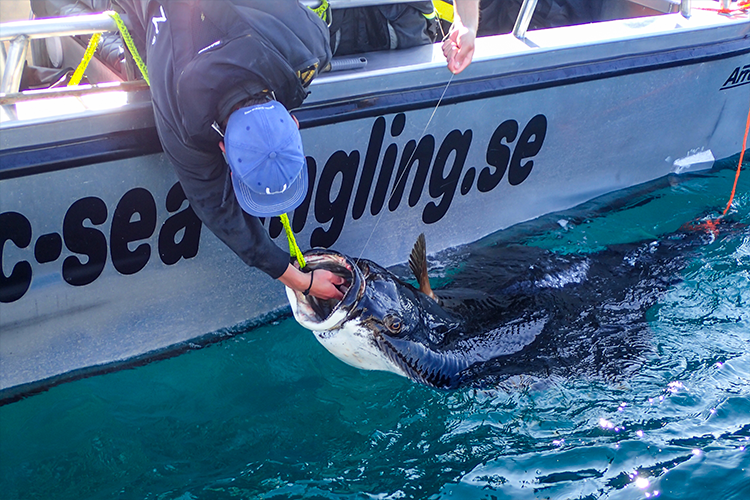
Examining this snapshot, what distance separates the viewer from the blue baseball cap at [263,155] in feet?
6.37

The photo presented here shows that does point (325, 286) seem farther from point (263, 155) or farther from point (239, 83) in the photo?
point (239, 83)

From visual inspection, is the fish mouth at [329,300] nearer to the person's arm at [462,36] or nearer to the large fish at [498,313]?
the large fish at [498,313]

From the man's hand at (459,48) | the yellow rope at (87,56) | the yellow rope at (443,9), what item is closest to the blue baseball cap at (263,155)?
the yellow rope at (87,56)

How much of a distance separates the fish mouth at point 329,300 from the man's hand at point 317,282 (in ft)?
0.08

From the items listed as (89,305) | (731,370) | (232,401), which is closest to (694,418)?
(731,370)

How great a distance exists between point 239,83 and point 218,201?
52 centimetres

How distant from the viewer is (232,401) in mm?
2910

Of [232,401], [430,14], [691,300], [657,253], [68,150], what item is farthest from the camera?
[657,253]

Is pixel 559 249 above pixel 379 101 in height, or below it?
below

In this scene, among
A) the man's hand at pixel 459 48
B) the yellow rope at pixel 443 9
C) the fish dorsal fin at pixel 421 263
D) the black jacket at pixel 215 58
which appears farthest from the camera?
the yellow rope at pixel 443 9

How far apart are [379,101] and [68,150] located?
52.1 inches

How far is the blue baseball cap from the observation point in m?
1.94

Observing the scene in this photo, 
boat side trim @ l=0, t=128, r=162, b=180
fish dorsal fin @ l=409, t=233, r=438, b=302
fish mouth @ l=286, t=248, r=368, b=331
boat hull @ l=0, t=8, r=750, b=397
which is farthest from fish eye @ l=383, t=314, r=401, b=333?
boat side trim @ l=0, t=128, r=162, b=180

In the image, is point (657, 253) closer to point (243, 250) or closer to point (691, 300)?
point (691, 300)
